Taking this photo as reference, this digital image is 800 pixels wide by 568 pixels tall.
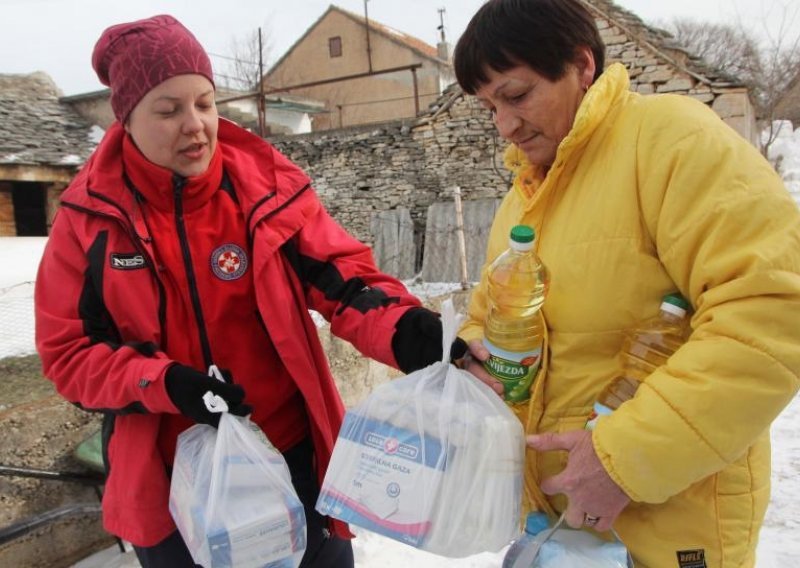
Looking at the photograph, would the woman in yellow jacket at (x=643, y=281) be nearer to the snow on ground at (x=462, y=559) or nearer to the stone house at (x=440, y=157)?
the snow on ground at (x=462, y=559)

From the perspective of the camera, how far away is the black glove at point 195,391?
1.31 metres

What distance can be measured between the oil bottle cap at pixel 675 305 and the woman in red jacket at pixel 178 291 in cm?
59

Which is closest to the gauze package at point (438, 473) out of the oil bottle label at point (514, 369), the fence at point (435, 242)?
the oil bottle label at point (514, 369)

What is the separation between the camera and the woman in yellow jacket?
0.90 meters

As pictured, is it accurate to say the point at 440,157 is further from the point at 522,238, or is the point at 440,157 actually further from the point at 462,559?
the point at 522,238

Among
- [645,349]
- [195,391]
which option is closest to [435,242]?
[195,391]

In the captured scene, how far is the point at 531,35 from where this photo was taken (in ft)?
3.66

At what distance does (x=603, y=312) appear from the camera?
1090 millimetres

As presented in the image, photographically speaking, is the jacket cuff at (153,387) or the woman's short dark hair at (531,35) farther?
the jacket cuff at (153,387)

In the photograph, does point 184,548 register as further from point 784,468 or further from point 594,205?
point 784,468

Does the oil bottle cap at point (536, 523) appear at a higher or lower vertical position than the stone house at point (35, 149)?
lower

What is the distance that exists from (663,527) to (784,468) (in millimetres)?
2969

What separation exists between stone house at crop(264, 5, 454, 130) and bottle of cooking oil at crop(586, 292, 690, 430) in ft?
71.6

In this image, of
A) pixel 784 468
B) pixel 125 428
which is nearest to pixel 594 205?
pixel 125 428
